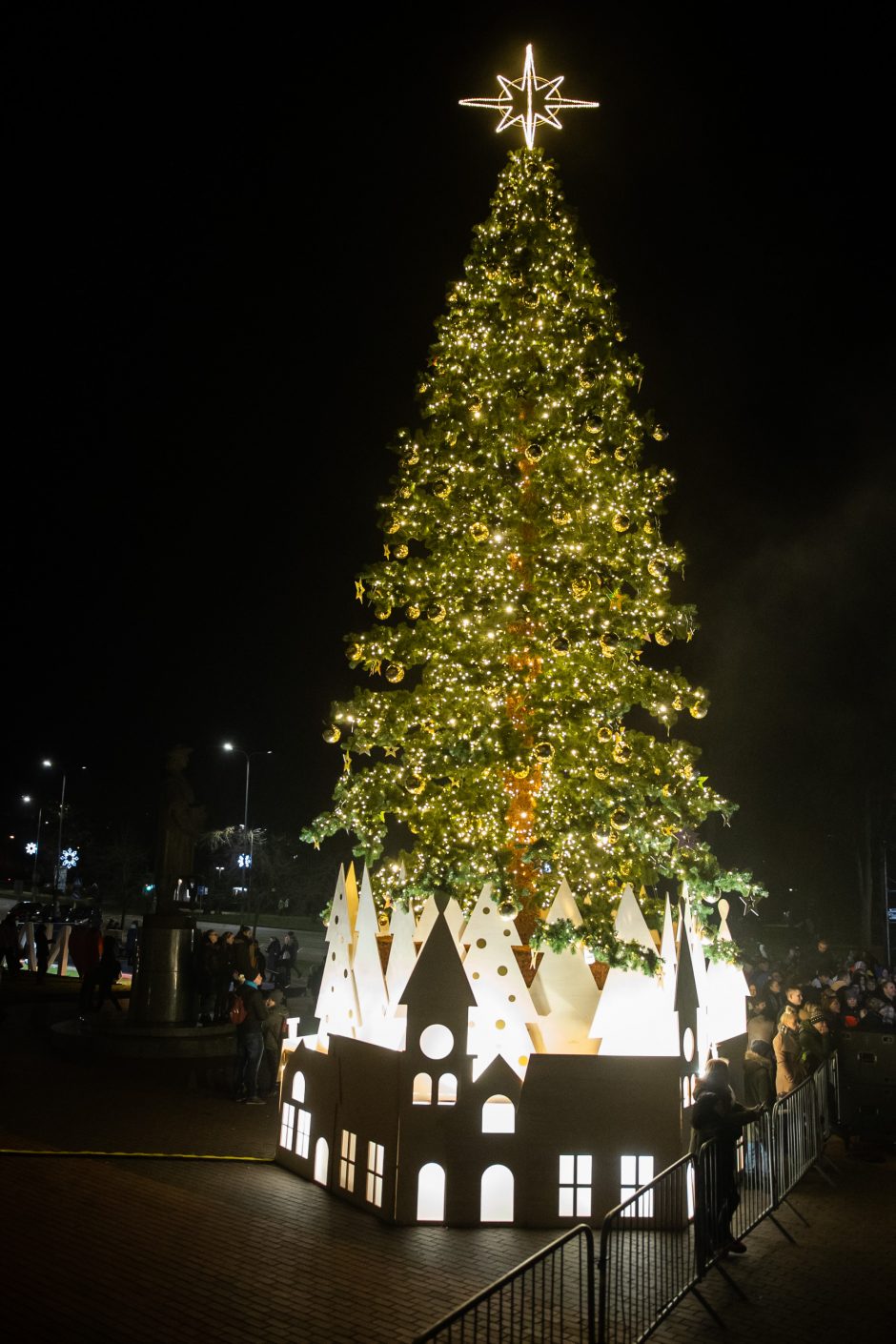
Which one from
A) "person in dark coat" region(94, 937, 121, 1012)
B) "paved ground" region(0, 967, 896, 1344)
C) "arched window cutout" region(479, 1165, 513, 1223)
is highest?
"person in dark coat" region(94, 937, 121, 1012)

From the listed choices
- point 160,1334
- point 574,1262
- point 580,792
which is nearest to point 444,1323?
point 160,1334

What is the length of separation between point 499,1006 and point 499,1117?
955 mm

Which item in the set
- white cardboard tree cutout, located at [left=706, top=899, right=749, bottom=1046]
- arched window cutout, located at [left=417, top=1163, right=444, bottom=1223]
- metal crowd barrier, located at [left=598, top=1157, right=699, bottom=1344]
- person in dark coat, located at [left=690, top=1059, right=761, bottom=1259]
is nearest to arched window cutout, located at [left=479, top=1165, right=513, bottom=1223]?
arched window cutout, located at [left=417, top=1163, right=444, bottom=1223]

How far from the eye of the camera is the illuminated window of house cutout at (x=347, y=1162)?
9227mm

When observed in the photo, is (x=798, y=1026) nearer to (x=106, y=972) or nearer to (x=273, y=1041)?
(x=273, y=1041)

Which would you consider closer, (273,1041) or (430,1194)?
(430,1194)

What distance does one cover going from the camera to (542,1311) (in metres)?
5.45

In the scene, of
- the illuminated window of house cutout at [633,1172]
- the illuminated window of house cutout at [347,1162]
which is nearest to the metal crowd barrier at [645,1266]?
the illuminated window of house cutout at [633,1172]

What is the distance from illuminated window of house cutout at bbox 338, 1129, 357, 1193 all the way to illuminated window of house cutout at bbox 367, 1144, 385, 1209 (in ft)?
0.82

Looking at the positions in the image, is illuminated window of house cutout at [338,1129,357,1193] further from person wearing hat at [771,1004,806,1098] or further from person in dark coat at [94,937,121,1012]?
person in dark coat at [94,937,121,1012]

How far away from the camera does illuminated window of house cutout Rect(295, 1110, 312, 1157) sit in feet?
32.7

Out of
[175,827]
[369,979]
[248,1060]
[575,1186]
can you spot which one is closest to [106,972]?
[175,827]

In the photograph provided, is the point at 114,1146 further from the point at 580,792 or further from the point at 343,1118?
the point at 580,792

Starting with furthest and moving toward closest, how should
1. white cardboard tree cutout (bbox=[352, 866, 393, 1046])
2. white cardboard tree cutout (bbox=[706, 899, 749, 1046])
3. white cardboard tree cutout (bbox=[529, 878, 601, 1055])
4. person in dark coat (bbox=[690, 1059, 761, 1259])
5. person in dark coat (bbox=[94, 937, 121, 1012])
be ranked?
person in dark coat (bbox=[94, 937, 121, 1012]) → white cardboard tree cutout (bbox=[706, 899, 749, 1046]) → white cardboard tree cutout (bbox=[352, 866, 393, 1046]) → white cardboard tree cutout (bbox=[529, 878, 601, 1055]) → person in dark coat (bbox=[690, 1059, 761, 1259])
